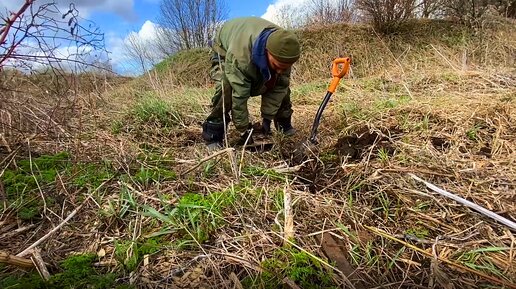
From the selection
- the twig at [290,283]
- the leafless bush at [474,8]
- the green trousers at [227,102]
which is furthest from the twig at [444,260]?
the leafless bush at [474,8]

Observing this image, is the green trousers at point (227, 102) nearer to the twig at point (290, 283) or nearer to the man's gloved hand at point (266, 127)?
the man's gloved hand at point (266, 127)

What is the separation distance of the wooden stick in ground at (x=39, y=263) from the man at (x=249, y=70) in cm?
127

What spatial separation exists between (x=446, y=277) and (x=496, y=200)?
0.68m

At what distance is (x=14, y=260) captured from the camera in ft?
5.25

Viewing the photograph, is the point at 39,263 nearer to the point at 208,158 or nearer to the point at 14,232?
the point at 14,232

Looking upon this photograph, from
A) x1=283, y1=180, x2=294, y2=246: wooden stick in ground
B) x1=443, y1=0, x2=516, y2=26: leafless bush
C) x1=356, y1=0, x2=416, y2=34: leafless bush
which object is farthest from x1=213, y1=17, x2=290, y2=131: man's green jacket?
x1=443, y1=0, x2=516, y2=26: leafless bush

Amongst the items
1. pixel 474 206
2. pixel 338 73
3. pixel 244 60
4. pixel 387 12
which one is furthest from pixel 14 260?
pixel 387 12

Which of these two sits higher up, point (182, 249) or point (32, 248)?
point (32, 248)

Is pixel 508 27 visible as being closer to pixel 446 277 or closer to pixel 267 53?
pixel 267 53

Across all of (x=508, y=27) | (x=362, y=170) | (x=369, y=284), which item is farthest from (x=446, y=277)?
(x=508, y=27)

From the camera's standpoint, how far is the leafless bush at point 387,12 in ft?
28.5

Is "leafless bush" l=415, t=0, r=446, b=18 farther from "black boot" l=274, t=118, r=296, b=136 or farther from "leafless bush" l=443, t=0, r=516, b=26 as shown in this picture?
"black boot" l=274, t=118, r=296, b=136

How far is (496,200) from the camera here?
2.04m

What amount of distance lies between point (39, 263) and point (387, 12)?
8.84m
